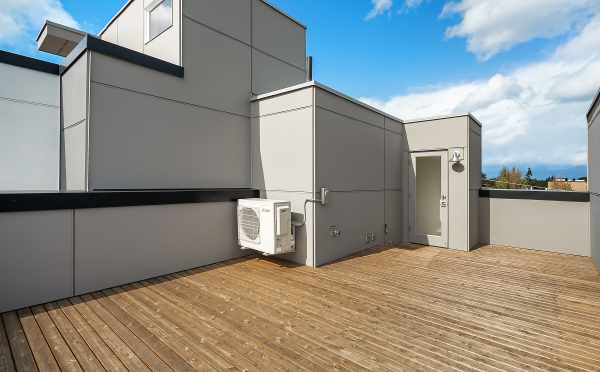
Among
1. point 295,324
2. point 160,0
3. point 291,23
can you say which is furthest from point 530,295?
point 160,0

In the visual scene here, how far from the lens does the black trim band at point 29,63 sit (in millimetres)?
5320

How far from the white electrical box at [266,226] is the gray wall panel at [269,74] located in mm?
2637

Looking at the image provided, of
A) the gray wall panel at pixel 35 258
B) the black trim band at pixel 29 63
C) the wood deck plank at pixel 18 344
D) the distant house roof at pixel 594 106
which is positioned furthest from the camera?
the black trim band at pixel 29 63

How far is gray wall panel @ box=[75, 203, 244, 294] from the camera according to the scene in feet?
11.4

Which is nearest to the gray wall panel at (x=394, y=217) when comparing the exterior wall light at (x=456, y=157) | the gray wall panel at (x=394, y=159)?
the gray wall panel at (x=394, y=159)

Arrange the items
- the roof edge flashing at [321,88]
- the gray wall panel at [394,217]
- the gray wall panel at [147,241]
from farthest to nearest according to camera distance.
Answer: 1. the gray wall panel at [394,217]
2. the roof edge flashing at [321,88]
3. the gray wall panel at [147,241]

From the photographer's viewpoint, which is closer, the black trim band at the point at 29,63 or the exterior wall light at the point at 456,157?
the black trim band at the point at 29,63

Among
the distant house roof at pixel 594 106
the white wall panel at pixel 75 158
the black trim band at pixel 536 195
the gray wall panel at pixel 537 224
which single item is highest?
the distant house roof at pixel 594 106

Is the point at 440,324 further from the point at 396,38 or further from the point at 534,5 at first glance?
the point at 396,38

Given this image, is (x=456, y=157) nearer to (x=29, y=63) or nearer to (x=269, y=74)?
(x=269, y=74)

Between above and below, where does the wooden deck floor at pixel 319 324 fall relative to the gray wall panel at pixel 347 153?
below

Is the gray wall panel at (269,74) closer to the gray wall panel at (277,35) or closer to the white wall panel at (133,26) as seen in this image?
the gray wall panel at (277,35)

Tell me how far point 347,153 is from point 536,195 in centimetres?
426

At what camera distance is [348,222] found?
5328 mm
